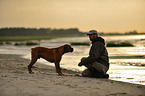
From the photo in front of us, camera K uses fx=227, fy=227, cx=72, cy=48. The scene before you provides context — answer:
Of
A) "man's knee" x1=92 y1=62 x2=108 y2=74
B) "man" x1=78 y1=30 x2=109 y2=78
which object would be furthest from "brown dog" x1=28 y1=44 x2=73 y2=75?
"man's knee" x1=92 y1=62 x2=108 y2=74

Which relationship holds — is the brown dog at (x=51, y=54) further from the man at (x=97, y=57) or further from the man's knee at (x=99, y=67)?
the man's knee at (x=99, y=67)

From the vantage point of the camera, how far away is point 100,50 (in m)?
7.62

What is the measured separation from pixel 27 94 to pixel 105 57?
3.56 metres

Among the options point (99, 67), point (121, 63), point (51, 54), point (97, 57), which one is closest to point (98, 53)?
point (97, 57)

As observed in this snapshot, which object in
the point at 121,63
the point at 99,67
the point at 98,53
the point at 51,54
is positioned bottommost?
the point at 121,63

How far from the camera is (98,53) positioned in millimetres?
7574

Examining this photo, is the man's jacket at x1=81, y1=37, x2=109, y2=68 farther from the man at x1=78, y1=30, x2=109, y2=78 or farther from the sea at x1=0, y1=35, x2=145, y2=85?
the sea at x1=0, y1=35, x2=145, y2=85

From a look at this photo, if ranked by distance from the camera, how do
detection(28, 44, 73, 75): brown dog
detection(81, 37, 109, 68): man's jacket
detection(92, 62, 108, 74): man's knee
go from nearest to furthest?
detection(81, 37, 109, 68): man's jacket
detection(92, 62, 108, 74): man's knee
detection(28, 44, 73, 75): brown dog

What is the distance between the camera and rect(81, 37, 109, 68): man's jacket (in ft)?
24.8

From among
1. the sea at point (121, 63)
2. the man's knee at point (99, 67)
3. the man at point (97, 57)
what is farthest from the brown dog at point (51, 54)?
the sea at point (121, 63)

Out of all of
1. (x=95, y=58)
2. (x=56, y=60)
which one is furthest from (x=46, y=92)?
(x=56, y=60)

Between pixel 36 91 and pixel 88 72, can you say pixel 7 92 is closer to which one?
pixel 36 91

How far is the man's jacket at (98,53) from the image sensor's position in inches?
298

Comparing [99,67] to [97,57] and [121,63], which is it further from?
[121,63]
